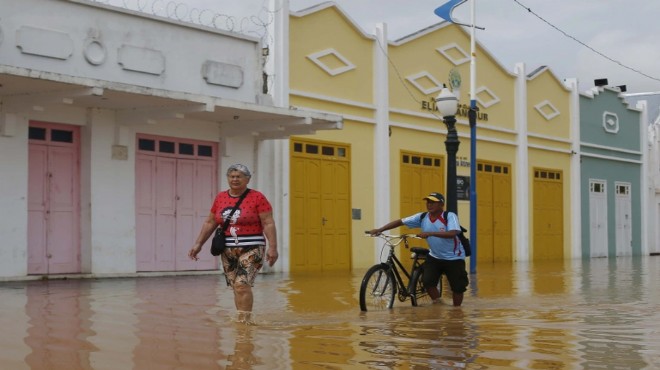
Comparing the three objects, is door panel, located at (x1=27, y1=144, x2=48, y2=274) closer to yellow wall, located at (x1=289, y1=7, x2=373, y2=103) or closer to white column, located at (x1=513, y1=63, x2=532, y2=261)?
yellow wall, located at (x1=289, y1=7, x2=373, y2=103)

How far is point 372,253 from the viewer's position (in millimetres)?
24109

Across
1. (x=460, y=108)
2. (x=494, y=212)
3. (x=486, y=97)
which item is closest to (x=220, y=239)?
(x=460, y=108)

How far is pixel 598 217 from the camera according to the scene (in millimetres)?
34094

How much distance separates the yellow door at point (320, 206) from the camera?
22.0 metres

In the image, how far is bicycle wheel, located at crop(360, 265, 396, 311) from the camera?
36.5 ft

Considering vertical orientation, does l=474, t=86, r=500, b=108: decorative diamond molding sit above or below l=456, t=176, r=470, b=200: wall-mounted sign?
above

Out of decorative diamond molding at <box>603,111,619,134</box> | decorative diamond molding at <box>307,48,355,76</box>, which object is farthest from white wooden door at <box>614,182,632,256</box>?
decorative diamond molding at <box>307,48,355,76</box>

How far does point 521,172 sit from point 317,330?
863 inches

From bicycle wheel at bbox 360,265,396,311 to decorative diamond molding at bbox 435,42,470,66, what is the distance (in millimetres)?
16368

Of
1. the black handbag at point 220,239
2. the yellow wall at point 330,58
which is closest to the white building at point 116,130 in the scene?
the yellow wall at point 330,58

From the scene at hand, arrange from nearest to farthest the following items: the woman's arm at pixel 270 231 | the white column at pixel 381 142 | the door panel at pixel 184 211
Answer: the woman's arm at pixel 270 231
the door panel at pixel 184 211
the white column at pixel 381 142

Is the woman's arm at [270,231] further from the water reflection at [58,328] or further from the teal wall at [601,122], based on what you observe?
the teal wall at [601,122]

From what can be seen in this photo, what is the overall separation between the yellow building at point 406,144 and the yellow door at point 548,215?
0.12ft

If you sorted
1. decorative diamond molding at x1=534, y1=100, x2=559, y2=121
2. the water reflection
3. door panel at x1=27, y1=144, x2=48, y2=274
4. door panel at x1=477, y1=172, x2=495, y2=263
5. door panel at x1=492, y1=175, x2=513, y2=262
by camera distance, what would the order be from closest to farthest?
the water reflection
door panel at x1=27, y1=144, x2=48, y2=274
door panel at x1=477, y1=172, x2=495, y2=263
door panel at x1=492, y1=175, x2=513, y2=262
decorative diamond molding at x1=534, y1=100, x2=559, y2=121
